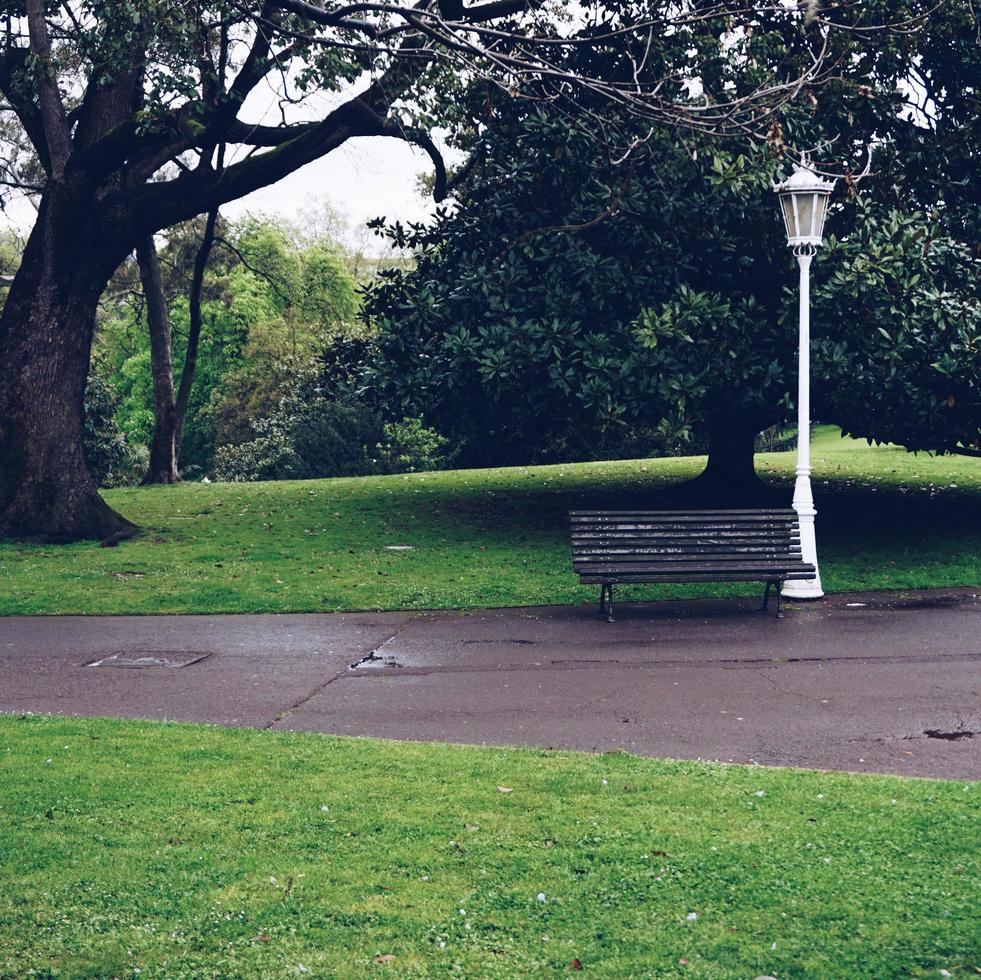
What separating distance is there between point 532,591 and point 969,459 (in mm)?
21877

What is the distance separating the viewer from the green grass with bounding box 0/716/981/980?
4.46 m

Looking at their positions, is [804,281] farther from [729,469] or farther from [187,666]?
[729,469]

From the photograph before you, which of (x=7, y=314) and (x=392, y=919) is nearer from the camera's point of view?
(x=392, y=919)

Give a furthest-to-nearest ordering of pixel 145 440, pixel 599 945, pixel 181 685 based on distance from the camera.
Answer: pixel 145 440, pixel 181 685, pixel 599 945

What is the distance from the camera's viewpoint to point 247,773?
6625 mm

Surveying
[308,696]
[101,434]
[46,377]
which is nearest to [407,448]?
[101,434]

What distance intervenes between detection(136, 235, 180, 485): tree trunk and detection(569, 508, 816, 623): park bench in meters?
20.9

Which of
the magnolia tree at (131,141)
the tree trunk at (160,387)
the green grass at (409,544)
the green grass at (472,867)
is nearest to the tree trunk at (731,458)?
the green grass at (409,544)

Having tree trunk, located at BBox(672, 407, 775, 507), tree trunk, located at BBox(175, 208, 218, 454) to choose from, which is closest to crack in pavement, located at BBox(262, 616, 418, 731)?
tree trunk, located at BBox(672, 407, 775, 507)

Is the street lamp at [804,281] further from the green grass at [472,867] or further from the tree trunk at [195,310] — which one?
the tree trunk at [195,310]

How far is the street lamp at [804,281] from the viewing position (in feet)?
41.3

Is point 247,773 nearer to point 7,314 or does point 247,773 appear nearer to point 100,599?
point 100,599

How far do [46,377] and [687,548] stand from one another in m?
10.2

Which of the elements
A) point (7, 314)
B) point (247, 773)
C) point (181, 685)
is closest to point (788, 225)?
point (181, 685)
